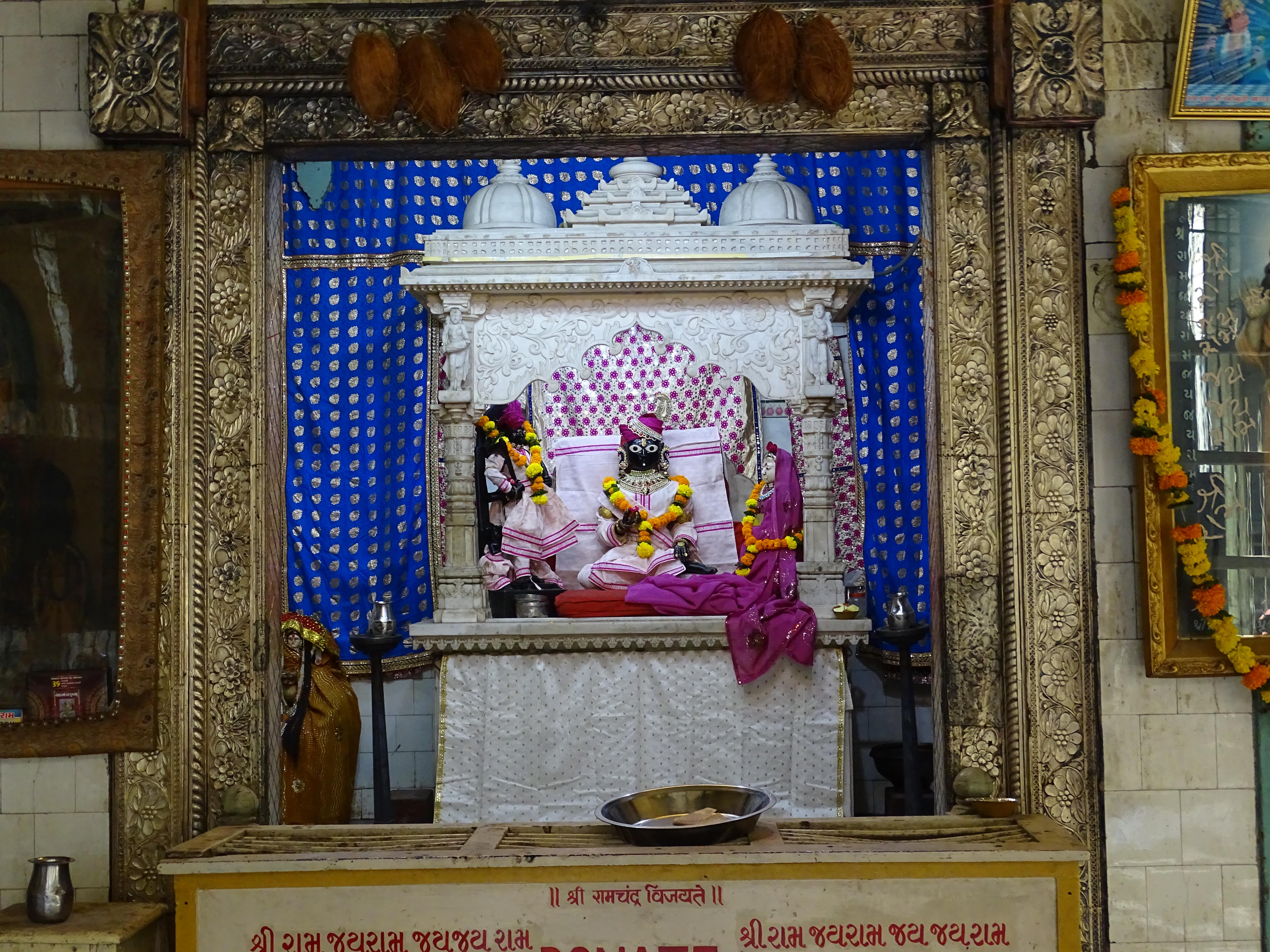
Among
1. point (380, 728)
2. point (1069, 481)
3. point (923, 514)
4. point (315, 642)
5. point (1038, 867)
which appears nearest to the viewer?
point (1038, 867)

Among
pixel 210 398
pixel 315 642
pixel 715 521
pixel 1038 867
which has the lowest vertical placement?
pixel 1038 867

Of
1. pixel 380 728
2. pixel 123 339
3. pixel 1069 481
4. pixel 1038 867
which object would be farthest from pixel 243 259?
pixel 1038 867

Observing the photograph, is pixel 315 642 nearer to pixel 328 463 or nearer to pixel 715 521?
pixel 328 463

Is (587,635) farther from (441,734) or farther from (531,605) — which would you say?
(441,734)

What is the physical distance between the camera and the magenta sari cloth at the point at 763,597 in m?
6.74

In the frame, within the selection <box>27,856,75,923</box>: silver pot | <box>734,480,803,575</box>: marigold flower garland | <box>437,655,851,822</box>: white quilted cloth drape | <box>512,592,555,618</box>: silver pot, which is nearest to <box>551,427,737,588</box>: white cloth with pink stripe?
<box>734,480,803,575</box>: marigold flower garland

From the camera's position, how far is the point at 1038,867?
4137 mm

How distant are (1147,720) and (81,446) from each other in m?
3.98

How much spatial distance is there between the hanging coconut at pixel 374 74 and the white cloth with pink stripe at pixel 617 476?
362 centimetres

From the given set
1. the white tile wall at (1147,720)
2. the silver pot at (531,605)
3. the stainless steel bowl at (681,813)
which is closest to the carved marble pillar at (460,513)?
the silver pot at (531,605)

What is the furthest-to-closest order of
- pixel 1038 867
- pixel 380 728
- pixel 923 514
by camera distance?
pixel 923 514, pixel 380 728, pixel 1038 867

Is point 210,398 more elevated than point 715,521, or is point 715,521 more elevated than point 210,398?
point 210,398

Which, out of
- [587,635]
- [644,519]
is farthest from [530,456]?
[587,635]

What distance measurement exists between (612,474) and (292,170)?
2732mm
